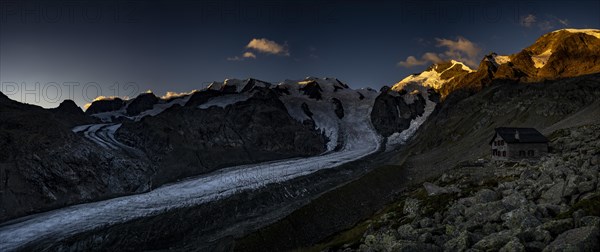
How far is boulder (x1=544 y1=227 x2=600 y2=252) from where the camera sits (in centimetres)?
1430

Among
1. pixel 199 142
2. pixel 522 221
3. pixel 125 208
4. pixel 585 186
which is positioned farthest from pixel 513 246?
pixel 199 142

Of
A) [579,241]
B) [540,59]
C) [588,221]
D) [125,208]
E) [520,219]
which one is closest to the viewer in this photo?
[579,241]

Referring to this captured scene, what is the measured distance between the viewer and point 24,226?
63875 millimetres

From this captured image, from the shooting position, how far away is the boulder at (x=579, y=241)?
1430 cm

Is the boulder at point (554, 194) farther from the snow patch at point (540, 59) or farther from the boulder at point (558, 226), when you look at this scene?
the snow patch at point (540, 59)

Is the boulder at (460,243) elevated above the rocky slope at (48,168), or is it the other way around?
the rocky slope at (48,168)

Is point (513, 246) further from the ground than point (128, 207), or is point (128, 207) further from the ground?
point (513, 246)

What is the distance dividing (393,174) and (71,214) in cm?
6598

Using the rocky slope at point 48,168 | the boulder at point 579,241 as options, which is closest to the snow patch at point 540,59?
the rocky slope at point 48,168

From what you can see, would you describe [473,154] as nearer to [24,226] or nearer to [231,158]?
[24,226]

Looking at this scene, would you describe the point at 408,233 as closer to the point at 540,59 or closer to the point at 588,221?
the point at 588,221

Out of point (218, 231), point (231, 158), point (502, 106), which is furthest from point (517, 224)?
point (231, 158)

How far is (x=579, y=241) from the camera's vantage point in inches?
571

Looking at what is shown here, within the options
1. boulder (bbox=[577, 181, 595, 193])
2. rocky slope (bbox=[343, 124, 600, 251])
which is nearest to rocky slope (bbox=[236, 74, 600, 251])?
rocky slope (bbox=[343, 124, 600, 251])
